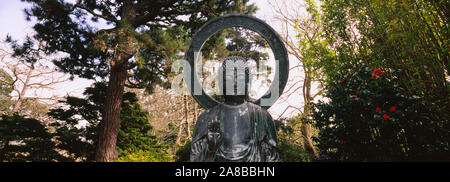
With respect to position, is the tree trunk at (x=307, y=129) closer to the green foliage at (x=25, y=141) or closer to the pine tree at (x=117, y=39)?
the pine tree at (x=117, y=39)

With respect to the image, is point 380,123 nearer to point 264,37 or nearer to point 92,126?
point 264,37

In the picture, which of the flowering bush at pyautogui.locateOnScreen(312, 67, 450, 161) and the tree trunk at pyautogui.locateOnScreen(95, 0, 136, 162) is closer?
the flowering bush at pyautogui.locateOnScreen(312, 67, 450, 161)

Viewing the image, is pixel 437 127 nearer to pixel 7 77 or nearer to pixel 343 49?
pixel 343 49

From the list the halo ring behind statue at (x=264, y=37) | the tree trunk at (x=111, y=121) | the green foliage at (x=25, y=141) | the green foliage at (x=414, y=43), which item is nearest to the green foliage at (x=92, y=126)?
the green foliage at (x=25, y=141)

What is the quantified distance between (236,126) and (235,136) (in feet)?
0.40

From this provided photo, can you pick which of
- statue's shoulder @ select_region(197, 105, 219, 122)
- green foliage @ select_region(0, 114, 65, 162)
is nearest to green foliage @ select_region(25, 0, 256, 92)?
green foliage @ select_region(0, 114, 65, 162)

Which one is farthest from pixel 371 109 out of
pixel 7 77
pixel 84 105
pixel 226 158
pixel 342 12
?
pixel 7 77

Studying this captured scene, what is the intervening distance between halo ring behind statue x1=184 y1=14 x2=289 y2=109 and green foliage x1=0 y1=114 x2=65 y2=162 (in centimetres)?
630

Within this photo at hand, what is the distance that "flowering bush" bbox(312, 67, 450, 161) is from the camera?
3699mm

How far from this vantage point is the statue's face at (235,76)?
8.43 ft

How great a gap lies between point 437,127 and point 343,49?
2502 mm

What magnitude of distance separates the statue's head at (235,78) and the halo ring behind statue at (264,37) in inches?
15.4

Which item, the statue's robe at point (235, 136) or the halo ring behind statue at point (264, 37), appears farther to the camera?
the halo ring behind statue at point (264, 37)

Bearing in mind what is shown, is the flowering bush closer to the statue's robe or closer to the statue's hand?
the statue's robe
